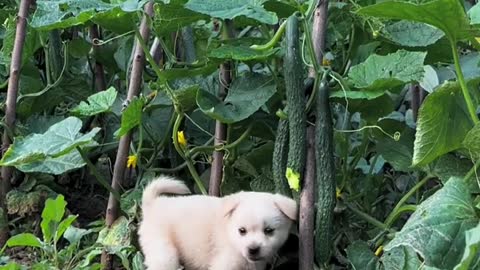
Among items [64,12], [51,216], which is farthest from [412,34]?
[51,216]

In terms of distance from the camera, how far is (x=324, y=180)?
171cm

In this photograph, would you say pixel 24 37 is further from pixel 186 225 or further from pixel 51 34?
pixel 186 225

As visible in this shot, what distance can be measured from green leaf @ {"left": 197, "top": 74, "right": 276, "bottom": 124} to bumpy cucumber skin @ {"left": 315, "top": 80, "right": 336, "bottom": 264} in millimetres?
237

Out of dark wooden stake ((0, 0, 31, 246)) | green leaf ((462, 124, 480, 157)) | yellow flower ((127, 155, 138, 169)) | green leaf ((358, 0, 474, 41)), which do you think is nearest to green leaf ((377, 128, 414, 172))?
green leaf ((462, 124, 480, 157))

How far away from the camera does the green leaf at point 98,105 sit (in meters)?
1.99

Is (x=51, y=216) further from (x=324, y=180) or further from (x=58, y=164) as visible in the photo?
(x=324, y=180)

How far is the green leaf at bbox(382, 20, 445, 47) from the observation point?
1960mm

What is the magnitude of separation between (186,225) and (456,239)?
584 millimetres

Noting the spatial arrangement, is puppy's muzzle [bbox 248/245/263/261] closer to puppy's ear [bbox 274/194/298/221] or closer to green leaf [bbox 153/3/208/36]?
puppy's ear [bbox 274/194/298/221]

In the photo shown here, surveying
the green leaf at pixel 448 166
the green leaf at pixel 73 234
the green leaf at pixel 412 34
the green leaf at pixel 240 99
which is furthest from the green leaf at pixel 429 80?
the green leaf at pixel 73 234

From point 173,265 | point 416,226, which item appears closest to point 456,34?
point 416,226

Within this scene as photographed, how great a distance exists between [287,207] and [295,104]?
7.8 inches

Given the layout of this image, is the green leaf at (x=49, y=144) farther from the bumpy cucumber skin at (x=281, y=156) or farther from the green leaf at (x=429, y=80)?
the green leaf at (x=429, y=80)

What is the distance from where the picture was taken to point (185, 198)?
188cm
